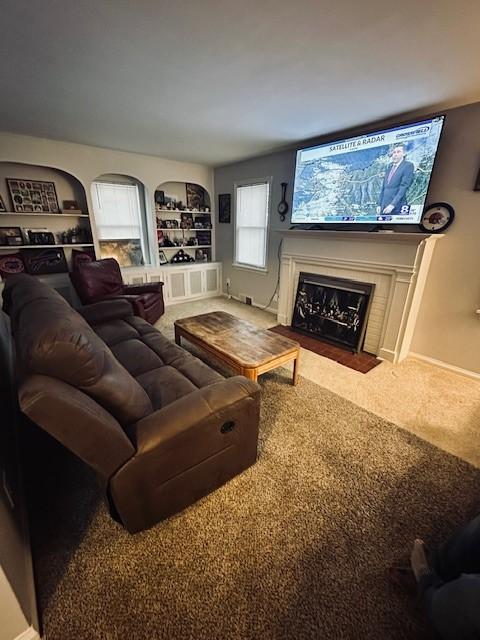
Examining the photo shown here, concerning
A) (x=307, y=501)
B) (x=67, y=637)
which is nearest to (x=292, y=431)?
(x=307, y=501)

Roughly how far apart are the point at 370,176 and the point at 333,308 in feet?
4.71

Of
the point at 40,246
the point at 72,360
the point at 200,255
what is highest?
the point at 40,246

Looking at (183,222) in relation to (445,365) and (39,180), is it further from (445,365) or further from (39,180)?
(445,365)

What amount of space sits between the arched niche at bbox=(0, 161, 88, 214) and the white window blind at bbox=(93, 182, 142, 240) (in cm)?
27

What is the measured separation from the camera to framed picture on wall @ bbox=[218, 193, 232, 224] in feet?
15.7

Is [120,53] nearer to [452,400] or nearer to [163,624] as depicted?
[163,624]

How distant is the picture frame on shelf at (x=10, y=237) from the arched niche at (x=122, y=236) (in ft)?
3.15

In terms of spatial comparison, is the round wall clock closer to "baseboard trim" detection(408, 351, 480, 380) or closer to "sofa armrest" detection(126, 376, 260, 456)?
"baseboard trim" detection(408, 351, 480, 380)

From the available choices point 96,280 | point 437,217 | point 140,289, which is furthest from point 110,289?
point 437,217

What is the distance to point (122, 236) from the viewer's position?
178 inches

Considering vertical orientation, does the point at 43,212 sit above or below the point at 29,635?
above

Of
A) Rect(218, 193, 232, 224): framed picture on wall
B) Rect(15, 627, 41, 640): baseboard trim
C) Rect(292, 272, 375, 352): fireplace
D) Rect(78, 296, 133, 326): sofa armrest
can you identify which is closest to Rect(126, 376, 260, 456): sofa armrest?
Rect(15, 627, 41, 640): baseboard trim

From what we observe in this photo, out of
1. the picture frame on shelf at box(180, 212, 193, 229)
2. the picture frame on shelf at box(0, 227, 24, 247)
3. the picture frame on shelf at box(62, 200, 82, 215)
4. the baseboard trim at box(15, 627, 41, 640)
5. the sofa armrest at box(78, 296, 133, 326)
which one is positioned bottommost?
the baseboard trim at box(15, 627, 41, 640)

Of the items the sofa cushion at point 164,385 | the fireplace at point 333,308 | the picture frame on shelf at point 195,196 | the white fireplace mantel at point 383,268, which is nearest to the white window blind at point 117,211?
the picture frame on shelf at point 195,196
